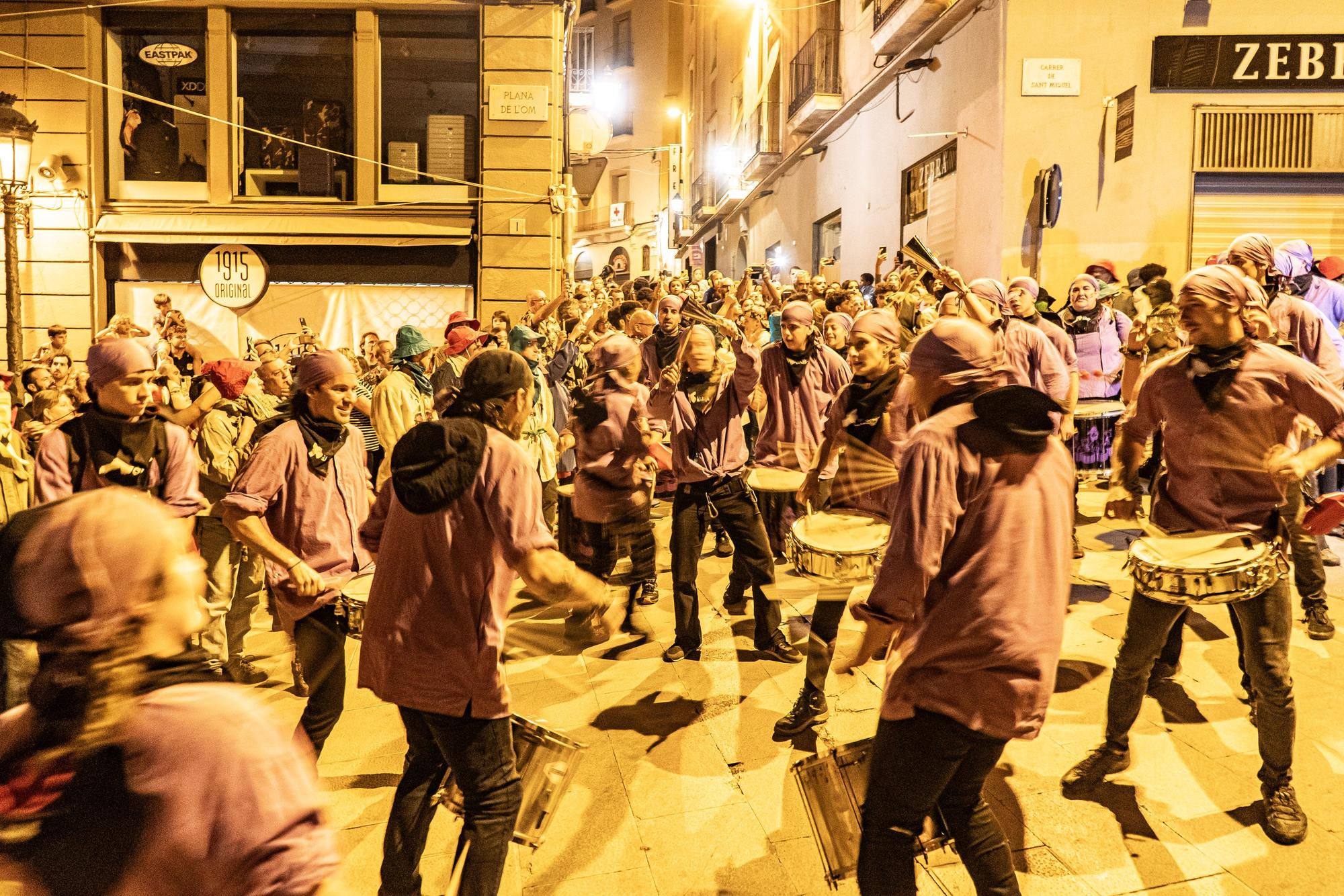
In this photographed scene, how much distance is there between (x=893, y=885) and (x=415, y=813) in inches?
65.6

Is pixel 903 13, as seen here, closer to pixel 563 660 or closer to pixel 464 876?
pixel 563 660

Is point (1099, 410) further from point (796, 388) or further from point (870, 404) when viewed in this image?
point (870, 404)

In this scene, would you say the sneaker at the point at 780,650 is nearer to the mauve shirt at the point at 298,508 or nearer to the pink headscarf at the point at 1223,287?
the mauve shirt at the point at 298,508

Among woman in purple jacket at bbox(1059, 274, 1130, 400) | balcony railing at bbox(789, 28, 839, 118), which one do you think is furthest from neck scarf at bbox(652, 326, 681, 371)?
balcony railing at bbox(789, 28, 839, 118)

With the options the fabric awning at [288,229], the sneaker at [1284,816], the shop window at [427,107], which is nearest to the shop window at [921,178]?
the shop window at [427,107]

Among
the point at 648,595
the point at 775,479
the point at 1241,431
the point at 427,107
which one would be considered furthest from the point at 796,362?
the point at 427,107

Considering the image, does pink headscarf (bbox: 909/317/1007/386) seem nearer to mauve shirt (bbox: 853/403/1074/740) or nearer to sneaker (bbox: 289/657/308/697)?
mauve shirt (bbox: 853/403/1074/740)

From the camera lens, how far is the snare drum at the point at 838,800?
3.53m

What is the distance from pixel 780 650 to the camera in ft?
22.3

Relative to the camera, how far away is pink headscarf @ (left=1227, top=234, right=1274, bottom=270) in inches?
241

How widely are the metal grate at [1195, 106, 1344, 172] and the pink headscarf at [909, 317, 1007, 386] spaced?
14.9 meters

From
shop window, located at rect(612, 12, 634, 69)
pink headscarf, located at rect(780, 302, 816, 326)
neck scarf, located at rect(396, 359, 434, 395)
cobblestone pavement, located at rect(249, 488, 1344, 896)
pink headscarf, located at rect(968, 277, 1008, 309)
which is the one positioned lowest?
cobblestone pavement, located at rect(249, 488, 1344, 896)

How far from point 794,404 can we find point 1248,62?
41.5 ft

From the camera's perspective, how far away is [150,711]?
167 centimetres
